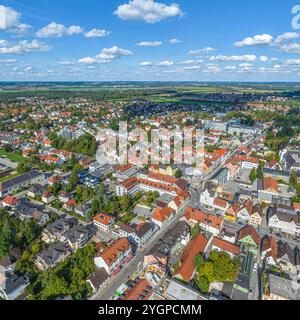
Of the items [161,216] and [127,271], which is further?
[161,216]

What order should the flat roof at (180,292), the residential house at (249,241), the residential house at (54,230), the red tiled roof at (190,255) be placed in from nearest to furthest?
the flat roof at (180,292), the red tiled roof at (190,255), the residential house at (249,241), the residential house at (54,230)

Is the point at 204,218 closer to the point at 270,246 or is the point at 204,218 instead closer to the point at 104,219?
the point at 270,246

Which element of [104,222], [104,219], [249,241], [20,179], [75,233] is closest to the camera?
[249,241]

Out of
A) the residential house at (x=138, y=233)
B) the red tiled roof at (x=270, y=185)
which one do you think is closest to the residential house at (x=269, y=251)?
the residential house at (x=138, y=233)

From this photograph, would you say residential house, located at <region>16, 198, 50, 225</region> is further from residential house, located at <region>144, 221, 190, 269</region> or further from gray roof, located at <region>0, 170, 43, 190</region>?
residential house, located at <region>144, 221, 190, 269</region>

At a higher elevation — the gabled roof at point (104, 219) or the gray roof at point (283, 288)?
the gabled roof at point (104, 219)

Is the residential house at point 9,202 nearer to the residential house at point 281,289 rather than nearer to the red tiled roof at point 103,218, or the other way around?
the red tiled roof at point 103,218

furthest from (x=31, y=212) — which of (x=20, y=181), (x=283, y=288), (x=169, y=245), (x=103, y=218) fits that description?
(x=283, y=288)
